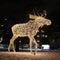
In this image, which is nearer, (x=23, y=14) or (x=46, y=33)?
(x=23, y=14)

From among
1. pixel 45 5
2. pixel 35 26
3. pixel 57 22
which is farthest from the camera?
pixel 57 22

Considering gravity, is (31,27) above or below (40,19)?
below

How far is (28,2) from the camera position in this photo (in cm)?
894

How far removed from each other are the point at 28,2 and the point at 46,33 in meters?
1.36

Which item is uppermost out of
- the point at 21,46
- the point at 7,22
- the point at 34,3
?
the point at 34,3

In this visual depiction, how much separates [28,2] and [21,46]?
1579mm

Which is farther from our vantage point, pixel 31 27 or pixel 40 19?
pixel 31 27

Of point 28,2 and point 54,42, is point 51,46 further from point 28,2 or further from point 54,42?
point 28,2

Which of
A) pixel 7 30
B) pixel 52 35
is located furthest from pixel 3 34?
pixel 52 35

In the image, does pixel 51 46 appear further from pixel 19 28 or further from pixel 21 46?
pixel 19 28

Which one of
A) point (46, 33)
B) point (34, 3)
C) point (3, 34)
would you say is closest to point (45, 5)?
point (34, 3)

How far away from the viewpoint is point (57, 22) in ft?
30.6

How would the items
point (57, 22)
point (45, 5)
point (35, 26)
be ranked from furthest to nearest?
point (57, 22)
point (45, 5)
point (35, 26)

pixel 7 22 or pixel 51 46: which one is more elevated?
pixel 7 22
